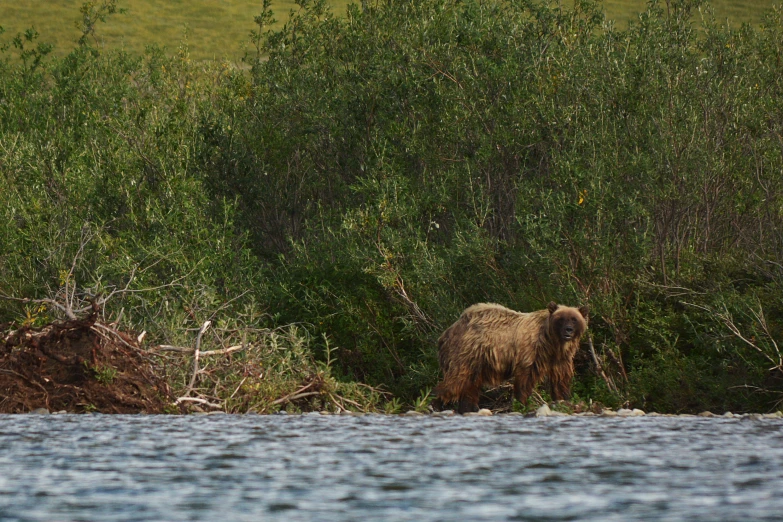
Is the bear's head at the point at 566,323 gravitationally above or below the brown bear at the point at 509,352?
above

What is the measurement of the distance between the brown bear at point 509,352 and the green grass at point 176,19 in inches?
3010

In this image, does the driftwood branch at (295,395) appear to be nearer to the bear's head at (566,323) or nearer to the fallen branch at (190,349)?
the fallen branch at (190,349)

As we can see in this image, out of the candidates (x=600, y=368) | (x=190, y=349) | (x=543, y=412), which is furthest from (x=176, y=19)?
(x=543, y=412)

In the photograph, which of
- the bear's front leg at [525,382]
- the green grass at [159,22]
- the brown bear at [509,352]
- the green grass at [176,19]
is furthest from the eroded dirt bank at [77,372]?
the green grass at [159,22]

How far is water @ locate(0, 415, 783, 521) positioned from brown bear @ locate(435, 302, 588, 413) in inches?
85.8

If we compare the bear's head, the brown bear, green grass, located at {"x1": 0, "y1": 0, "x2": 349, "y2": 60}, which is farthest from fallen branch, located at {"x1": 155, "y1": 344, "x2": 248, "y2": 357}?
green grass, located at {"x1": 0, "y1": 0, "x2": 349, "y2": 60}

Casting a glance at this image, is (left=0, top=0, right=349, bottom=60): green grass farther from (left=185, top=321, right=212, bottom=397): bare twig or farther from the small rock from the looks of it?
the small rock

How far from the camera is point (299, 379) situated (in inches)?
455

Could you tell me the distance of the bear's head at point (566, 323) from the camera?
37.1ft

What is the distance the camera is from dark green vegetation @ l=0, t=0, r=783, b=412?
1294 cm

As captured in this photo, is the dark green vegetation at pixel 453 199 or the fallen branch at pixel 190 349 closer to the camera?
the fallen branch at pixel 190 349

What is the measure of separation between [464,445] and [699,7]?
10537 millimetres

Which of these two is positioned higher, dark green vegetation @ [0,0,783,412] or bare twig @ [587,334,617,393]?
dark green vegetation @ [0,0,783,412]

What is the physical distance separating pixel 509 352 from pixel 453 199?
5353 mm
